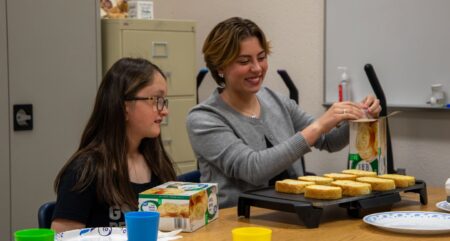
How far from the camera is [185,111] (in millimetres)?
4039

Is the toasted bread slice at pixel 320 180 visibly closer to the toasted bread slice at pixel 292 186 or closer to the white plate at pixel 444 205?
the toasted bread slice at pixel 292 186

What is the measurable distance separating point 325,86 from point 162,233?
7.67 feet

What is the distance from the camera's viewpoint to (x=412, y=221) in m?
1.83

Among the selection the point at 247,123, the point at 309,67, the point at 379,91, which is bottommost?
the point at 247,123

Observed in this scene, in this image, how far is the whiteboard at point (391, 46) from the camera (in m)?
3.40

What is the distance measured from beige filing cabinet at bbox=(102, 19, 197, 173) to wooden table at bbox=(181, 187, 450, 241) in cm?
188

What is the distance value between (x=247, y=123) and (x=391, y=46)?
1354 mm

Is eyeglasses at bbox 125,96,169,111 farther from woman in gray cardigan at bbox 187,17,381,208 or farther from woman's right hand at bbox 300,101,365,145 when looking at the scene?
woman's right hand at bbox 300,101,365,145

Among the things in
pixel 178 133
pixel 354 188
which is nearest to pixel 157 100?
pixel 354 188

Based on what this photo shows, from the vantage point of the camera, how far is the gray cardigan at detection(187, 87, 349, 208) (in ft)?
7.44

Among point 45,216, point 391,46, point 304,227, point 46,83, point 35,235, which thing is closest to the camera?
point 35,235

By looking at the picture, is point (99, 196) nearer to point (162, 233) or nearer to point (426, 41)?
point (162, 233)

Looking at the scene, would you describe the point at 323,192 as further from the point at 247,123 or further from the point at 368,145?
the point at 247,123

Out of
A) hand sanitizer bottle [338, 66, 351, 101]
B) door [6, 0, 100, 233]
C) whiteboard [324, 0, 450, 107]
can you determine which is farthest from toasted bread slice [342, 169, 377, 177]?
door [6, 0, 100, 233]
